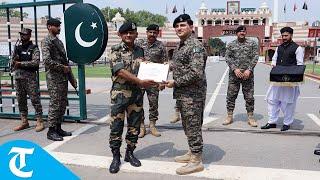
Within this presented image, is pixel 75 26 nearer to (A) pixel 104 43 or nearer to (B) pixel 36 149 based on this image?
(A) pixel 104 43

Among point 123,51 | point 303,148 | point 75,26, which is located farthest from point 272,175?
point 75,26

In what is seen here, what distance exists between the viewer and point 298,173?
4.00 m

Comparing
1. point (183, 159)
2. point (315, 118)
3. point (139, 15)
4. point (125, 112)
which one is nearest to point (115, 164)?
point (125, 112)

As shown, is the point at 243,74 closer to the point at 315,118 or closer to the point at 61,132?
the point at 315,118

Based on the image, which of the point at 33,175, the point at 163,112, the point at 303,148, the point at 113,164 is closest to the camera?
the point at 33,175

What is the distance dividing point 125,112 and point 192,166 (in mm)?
1019

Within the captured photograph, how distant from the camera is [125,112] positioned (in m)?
4.32

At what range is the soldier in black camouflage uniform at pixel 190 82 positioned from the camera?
3.88m

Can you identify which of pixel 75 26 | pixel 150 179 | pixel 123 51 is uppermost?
pixel 75 26

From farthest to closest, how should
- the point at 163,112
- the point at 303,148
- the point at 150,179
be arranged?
the point at 163,112 < the point at 303,148 < the point at 150,179

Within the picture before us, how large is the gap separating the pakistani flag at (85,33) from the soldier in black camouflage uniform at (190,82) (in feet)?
7.08

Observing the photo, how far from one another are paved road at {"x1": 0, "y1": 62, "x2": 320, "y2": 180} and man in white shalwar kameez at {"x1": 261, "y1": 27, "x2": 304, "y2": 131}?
9.7 inches

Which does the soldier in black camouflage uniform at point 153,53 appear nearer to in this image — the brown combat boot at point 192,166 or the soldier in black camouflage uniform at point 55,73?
the soldier in black camouflage uniform at point 55,73

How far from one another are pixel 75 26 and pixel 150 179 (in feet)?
10.5
